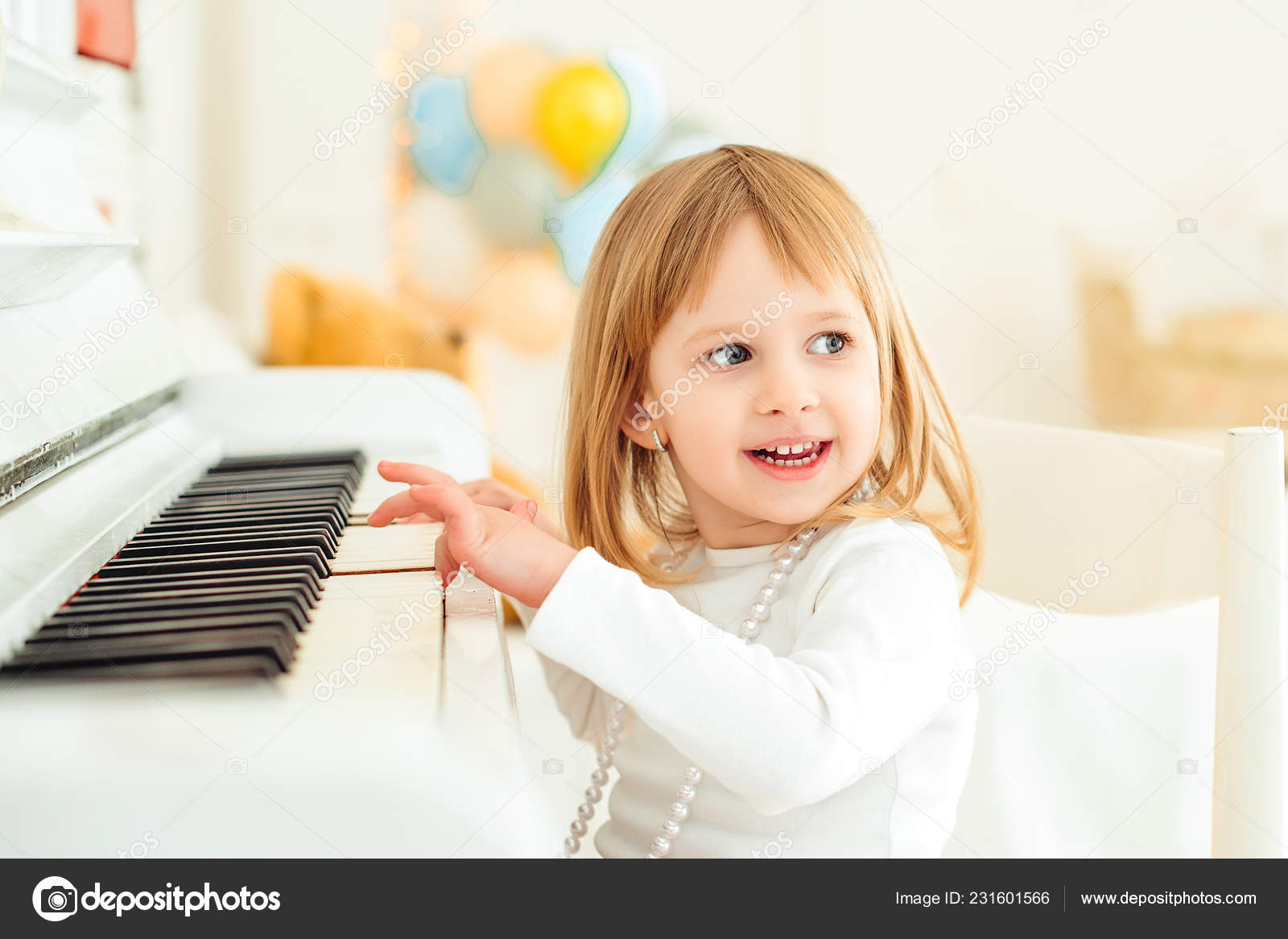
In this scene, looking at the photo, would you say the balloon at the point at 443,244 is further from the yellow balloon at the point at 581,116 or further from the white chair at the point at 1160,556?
the white chair at the point at 1160,556

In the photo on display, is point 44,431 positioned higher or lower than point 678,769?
higher

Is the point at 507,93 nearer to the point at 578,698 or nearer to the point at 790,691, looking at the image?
the point at 578,698

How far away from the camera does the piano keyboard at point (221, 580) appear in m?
0.49

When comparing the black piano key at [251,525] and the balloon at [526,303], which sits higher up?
the balloon at [526,303]

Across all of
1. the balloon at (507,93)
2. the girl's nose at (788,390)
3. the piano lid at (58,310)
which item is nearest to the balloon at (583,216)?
the balloon at (507,93)

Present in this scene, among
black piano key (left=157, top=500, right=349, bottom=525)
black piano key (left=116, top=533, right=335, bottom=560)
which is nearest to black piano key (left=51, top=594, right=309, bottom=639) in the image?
black piano key (left=116, top=533, right=335, bottom=560)

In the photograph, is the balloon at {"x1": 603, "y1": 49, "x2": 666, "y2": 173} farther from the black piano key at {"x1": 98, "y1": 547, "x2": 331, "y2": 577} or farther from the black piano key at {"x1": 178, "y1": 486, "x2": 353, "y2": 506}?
the black piano key at {"x1": 98, "y1": 547, "x2": 331, "y2": 577}

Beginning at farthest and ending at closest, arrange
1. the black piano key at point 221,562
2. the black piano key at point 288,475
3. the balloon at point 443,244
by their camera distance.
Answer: the balloon at point 443,244 < the black piano key at point 288,475 < the black piano key at point 221,562

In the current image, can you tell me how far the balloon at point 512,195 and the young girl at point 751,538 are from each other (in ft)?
6.58

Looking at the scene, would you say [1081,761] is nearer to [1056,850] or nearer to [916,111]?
[1056,850]

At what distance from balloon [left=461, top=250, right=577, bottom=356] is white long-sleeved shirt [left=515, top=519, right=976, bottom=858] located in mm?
2053
